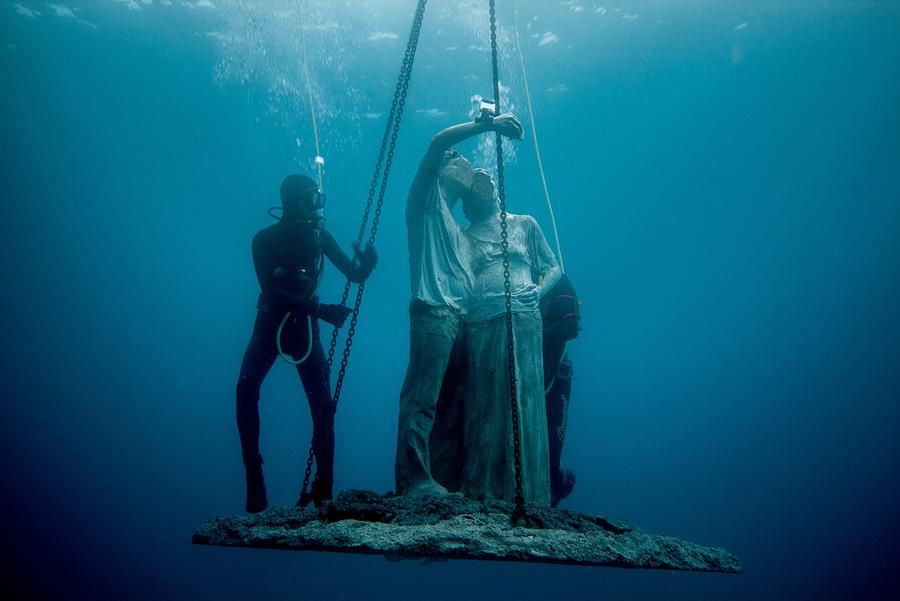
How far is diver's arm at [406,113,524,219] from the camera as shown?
3.53 meters

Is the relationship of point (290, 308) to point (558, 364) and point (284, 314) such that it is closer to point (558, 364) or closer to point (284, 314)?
point (284, 314)

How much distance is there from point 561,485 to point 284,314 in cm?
312

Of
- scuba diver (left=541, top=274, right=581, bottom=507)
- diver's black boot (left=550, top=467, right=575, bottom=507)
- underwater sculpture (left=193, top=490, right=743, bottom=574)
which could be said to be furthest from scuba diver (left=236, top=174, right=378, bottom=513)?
diver's black boot (left=550, top=467, right=575, bottom=507)

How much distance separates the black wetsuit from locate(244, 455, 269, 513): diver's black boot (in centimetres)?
1

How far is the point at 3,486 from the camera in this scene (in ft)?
78.1

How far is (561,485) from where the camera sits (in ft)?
15.3

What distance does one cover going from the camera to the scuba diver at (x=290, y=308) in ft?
14.3

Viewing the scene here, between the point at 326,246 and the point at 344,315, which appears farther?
the point at 326,246

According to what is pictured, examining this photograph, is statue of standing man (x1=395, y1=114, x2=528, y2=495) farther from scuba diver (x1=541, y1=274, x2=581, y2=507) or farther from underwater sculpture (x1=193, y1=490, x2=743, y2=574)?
scuba diver (x1=541, y1=274, x2=581, y2=507)

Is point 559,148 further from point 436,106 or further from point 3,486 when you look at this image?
point 3,486

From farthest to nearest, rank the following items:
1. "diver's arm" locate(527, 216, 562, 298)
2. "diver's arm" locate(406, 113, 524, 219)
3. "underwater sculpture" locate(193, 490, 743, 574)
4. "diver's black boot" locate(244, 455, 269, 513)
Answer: "diver's black boot" locate(244, 455, 269, 513)
"diver's arm" locate(527, 216, 562, 298)
"diver's arm" locate(406, 113, 524, 219)
"underwater sculpture" locate(193, 490, 743, 574)

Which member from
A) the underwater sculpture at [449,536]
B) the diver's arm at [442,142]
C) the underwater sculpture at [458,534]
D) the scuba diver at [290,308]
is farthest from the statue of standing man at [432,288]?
the scuba diver at [290,308]

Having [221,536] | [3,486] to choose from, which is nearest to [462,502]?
[221,536]

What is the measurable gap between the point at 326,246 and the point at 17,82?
1162 inches
